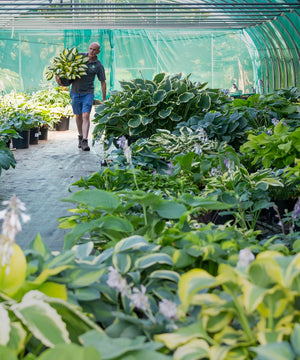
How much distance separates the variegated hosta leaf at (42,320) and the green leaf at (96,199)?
571 mm

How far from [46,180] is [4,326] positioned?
4.98m

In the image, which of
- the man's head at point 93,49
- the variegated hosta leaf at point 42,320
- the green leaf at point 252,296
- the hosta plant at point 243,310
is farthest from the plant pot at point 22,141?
the green leaf at point 252,296

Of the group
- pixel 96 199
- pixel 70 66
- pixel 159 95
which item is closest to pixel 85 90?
pixel 70 66

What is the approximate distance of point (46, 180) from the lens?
5863 mm

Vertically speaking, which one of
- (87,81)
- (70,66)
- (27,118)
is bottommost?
(27,118)

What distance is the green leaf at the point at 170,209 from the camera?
1588 mm

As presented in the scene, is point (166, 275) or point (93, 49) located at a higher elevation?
point (93, 49)

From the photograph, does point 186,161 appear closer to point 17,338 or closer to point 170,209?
point 170,209

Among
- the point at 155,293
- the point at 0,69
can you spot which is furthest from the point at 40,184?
the point at 0,69

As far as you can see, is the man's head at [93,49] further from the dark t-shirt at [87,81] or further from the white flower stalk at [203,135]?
the white flower stalk at [203,135]

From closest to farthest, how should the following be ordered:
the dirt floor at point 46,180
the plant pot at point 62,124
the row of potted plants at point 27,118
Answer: the dirt floor at point 46,180, the row of potted plants at point 27,118, the plant pot at point 62,124

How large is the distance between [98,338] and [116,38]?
1671 centimetres

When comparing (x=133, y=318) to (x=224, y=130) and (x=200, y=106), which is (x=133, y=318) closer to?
(x=224, y=130)

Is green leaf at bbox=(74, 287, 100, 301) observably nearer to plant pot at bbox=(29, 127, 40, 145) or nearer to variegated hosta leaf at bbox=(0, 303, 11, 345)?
variegated hosta leaf at bbox=(0, 303, 11, 345)
